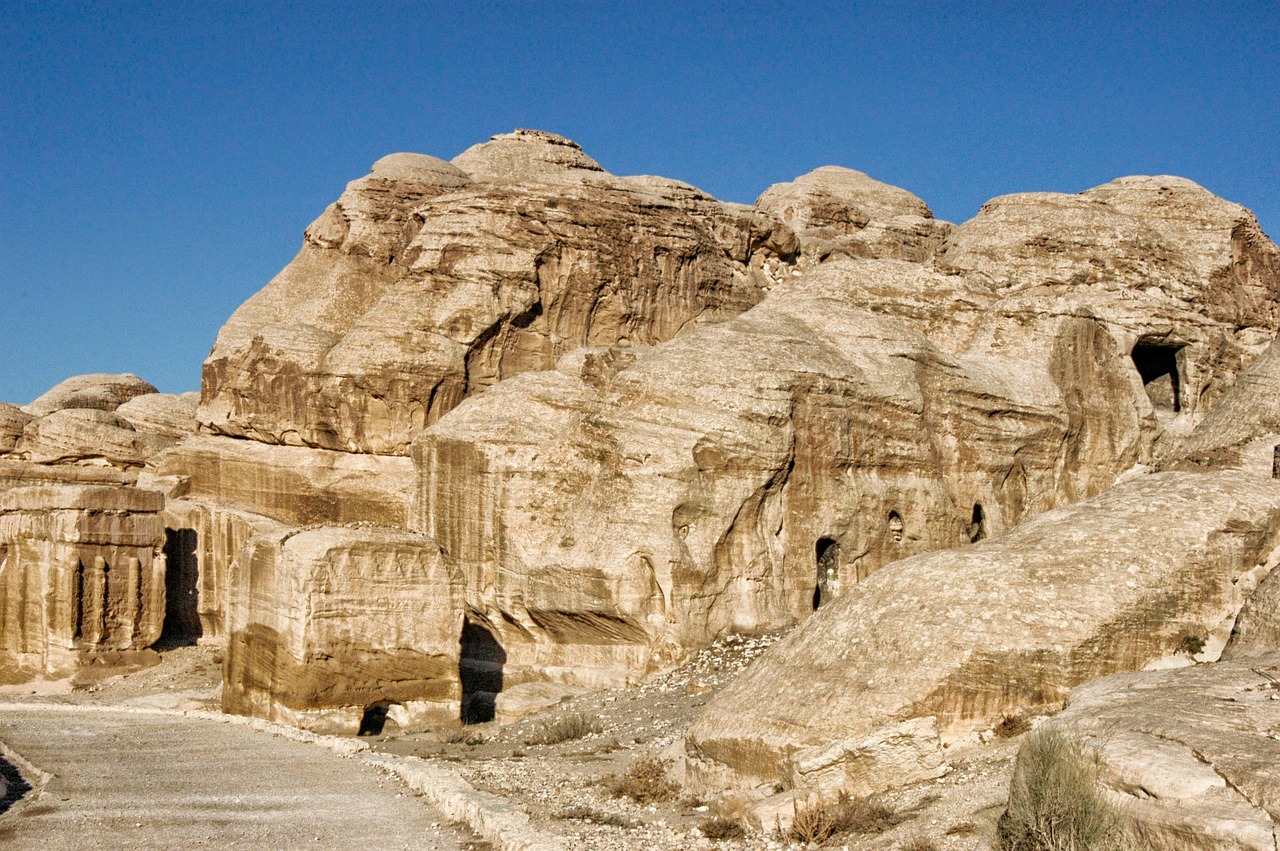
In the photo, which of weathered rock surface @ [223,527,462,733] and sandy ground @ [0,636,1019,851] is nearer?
sandy ground @ [0,636,1019,851]

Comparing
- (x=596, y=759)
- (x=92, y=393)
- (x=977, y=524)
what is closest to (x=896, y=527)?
(x=977, y=524)

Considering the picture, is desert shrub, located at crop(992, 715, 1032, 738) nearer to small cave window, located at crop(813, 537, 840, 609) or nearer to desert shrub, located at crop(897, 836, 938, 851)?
desert shrub, located at crop(897, 836, 938, 851)

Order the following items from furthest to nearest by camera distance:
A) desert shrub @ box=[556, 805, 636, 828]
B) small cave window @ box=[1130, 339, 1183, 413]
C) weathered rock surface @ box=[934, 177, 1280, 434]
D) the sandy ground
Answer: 1. small cave window @ box=[1130, 339, 1183, 413]
2. weathered rock surface @ box=[934, 177, 1280, 434]
3. desert shrub @ box=[556, 805, 636, 828]
4. the sandy ground

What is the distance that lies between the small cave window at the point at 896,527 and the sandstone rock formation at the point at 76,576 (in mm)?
16544

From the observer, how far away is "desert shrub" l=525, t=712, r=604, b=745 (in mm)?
20109

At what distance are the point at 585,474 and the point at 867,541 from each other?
5.46 m

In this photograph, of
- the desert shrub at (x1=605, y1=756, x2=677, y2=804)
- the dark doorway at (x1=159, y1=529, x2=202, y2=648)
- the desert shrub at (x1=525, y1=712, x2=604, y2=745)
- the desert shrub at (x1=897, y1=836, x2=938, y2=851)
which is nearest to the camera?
the desert shrub at (x1=897, y1=836, x2=938, y2=851)

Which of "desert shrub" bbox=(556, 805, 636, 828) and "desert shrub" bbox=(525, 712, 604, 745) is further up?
"desert shrub" bbox=(556, 805, 636, 828)

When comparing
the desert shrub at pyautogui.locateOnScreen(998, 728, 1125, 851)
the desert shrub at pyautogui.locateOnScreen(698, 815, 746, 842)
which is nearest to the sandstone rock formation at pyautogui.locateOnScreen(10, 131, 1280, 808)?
the desert shrub at pyautogui.locateOnScreen(698, 815, 746, 842)

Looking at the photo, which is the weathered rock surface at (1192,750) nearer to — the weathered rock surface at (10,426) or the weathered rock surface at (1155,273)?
the weathered rock surface at (1155,273)

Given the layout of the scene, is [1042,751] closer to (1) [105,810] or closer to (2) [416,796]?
(2) [416,796]

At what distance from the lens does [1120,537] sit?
50.7ft

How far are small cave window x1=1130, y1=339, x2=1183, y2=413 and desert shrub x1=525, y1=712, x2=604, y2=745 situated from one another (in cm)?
1684

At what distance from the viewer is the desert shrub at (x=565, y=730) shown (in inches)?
792
